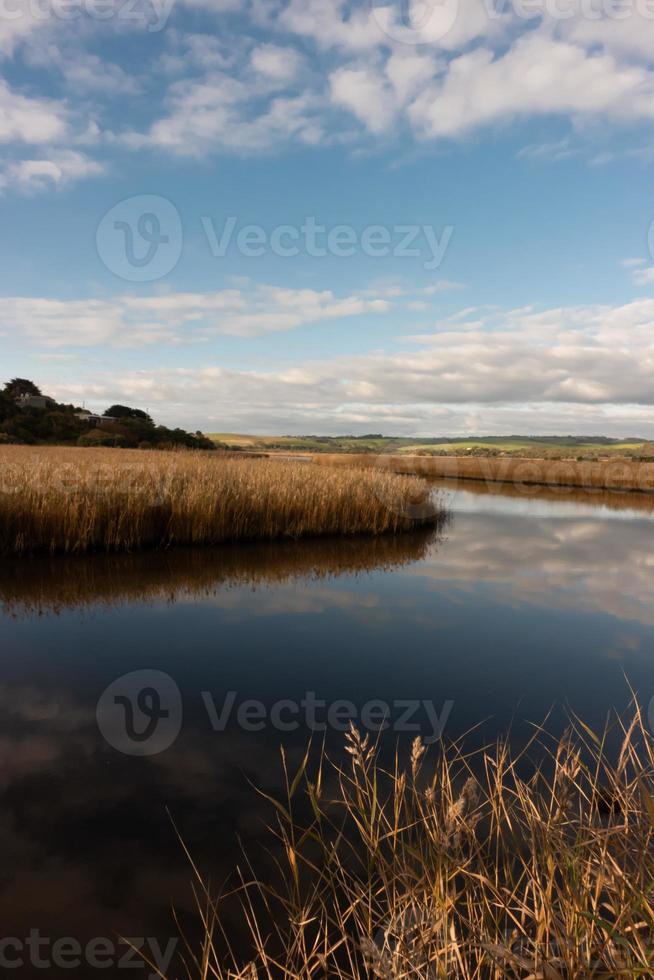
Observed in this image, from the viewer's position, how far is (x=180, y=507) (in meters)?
10.6

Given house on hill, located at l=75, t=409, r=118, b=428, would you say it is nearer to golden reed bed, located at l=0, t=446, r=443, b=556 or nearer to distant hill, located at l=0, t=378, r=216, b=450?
distant hill, located at l=0, t=378, r=216, b=450

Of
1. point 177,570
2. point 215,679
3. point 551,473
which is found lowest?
point 215,679

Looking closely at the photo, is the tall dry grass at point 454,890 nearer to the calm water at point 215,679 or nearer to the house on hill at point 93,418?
the calm water at point 215,679

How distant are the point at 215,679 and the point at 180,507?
6202 millimetres

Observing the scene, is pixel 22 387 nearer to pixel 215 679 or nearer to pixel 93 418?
pixel 93 418

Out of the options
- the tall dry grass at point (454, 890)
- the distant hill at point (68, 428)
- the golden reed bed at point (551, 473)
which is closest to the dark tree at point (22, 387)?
the distant hill at point (68, 428)

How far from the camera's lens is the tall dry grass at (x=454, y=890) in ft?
4.89

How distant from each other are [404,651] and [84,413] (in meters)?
48.9

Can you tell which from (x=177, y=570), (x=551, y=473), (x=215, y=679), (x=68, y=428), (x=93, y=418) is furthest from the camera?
(x=93, y=418)

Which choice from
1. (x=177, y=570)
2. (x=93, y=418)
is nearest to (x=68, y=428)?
(x=93, y=418)

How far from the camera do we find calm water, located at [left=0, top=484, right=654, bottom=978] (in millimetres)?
2670

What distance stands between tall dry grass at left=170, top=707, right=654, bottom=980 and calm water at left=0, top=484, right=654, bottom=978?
35cm

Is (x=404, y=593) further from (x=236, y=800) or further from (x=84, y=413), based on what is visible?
(x=84, y=413)

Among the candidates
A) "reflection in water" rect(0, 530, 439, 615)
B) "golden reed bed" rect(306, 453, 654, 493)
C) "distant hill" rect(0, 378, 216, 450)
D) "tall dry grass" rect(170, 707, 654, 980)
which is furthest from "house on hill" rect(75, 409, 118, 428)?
"tall dry grass" rect(170, 707, 654, 980)
